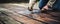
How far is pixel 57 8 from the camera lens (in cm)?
207

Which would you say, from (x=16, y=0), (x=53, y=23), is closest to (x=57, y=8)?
(x=53, y=23)

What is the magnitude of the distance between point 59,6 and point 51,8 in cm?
17

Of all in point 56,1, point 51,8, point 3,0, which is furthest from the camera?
point 3,0

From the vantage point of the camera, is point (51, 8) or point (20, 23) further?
point (51, 8)

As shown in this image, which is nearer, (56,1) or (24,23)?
(24,23)

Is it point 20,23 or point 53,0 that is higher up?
point 53,0

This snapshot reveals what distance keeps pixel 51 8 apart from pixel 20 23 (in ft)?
3.46

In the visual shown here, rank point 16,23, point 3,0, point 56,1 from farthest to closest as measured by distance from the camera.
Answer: point 3,0 < point 56,1 < point 16,23

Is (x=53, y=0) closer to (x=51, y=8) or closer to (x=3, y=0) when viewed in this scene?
(x=51, y=8)

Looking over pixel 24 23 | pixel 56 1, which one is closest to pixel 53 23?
pixel 24 23

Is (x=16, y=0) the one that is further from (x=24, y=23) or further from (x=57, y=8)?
(x=24, y=23)

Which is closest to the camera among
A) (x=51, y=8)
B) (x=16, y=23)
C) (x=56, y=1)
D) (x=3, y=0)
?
(x=16, y=23)

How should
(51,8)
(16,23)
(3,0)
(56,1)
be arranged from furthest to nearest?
(3,0) < (51,8) < (56,1) < (16,23)

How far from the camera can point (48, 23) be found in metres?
1.27
